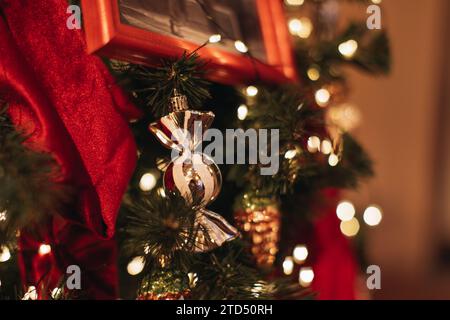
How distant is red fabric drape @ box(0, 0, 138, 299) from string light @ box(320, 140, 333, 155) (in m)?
0.25

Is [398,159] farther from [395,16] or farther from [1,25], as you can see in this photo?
[1,25]

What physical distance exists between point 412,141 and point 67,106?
1.92 metres

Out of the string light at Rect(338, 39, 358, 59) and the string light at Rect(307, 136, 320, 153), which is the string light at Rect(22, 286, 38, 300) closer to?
the string light at Rect(307, 136, 320, 153)

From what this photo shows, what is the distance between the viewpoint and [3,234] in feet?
1.58

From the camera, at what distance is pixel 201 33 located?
24.1 inches

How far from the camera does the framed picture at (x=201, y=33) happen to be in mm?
511

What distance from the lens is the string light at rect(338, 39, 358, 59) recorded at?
826 millimetres

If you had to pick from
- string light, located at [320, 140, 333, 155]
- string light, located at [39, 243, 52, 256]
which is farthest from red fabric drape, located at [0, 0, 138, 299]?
string light, located at [320, 140, 333, 155]

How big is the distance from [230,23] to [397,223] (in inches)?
70.6

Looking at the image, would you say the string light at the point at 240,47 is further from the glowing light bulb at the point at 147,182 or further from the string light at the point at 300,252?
the string light at the point at 300,252

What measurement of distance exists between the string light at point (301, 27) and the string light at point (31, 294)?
542mm

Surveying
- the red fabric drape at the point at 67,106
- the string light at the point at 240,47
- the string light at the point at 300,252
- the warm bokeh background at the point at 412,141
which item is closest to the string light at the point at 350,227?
the string light at the point at 300,252
